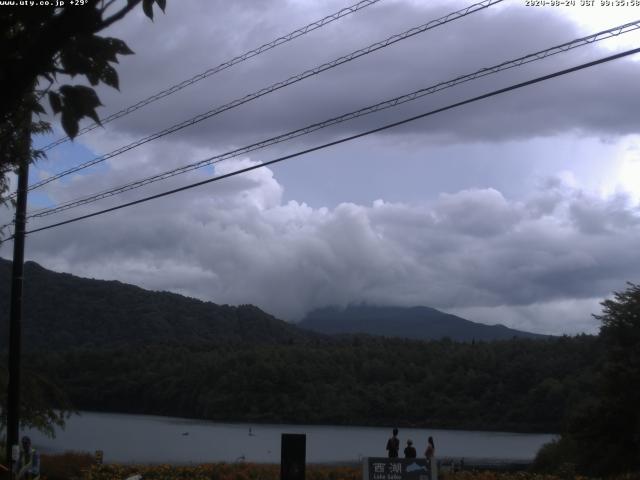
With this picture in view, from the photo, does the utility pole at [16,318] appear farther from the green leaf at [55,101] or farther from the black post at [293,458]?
the green leaf at [55,101]

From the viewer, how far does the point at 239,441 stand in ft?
205

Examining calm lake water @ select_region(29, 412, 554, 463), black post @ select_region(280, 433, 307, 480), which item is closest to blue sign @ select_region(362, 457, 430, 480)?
black post @ select_region(280, 433, 307, 480)

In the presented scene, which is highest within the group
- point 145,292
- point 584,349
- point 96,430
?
point 145,292

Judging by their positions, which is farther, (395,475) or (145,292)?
(145,292)

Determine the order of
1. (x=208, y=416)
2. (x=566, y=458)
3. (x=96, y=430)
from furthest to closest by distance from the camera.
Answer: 1. (x=208, y=416)
2. (x=96, y=430)
3. (x=566, y=458)

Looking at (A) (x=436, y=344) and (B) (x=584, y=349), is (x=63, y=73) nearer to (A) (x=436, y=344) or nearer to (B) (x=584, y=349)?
(B) (x=584, y=349)

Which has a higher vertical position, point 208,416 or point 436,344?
point 436,344

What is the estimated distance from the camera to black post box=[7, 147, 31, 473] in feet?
60.8

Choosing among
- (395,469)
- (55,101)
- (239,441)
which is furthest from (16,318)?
(239,441)

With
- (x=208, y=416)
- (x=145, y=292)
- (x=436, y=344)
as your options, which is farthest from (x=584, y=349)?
(x=145, y=292)

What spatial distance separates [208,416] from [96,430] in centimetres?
2118

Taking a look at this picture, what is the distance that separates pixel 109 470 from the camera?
2242 centimetres

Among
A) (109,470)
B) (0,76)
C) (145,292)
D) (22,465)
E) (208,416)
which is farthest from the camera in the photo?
(145,292)

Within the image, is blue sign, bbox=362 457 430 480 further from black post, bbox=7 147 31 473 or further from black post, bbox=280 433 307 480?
black post, bbox=7 147 31 473
